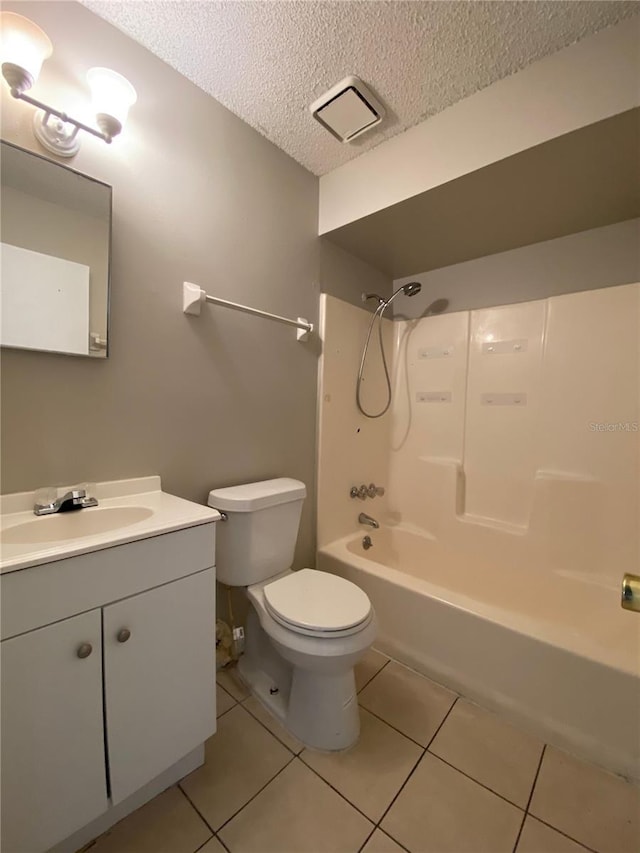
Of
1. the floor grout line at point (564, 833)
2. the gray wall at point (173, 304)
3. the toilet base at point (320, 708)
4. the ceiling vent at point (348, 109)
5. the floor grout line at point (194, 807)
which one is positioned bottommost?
the floor grout line at point (194, 807)

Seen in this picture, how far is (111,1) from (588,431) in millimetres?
2374

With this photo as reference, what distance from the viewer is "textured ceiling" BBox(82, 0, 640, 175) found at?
1.02 meters

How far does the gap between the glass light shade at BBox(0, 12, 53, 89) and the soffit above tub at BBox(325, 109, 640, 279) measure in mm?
1178

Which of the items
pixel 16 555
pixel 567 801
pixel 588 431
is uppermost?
pixel 588 431

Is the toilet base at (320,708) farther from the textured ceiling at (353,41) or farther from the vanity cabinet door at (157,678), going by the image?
the textured ceiling at (353,41)

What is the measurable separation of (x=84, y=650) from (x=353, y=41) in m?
1.86

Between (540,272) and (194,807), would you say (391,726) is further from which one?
(540,272)

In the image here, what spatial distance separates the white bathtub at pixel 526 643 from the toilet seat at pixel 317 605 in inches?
14.5

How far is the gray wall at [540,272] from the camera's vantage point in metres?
1.60

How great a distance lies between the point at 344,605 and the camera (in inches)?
46.4

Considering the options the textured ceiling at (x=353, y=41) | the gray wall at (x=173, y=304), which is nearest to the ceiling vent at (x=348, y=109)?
the textured ceiling at (x=353, y=41)

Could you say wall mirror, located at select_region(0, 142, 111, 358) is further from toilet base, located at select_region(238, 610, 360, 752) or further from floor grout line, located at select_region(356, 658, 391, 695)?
floor grout line, located at select_region(356, 658, 391, 695)

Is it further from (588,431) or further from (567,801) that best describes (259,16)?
(567,801)

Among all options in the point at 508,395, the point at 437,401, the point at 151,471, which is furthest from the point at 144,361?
the point at 508,395
